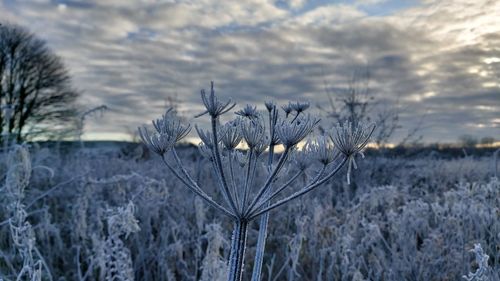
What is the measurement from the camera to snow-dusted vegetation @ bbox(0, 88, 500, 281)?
3.94 feet

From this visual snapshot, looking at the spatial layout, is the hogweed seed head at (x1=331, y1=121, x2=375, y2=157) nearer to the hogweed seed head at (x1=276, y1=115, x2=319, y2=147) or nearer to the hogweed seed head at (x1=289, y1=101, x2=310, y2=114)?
the hogweed seed head at (x1=276, y1=115, x2=319, y2=147)

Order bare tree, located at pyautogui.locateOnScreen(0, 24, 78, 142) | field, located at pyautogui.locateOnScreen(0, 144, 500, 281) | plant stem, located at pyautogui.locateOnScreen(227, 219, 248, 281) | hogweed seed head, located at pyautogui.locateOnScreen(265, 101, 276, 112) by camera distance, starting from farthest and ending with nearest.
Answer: bare tree, located at pyautogui.locateOnScreen(0, 24, 78, 142) → field, located at pyautogui.locateOnScreen(0, 144, 500, 281) → hogweed seed head, located at pyautogui.locateOnScreen(265, 101, 276, 112) → plant stem, located at pyautogui.locateOnScreen(227, 219, 248, 281)

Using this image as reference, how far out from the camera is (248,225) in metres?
2.35

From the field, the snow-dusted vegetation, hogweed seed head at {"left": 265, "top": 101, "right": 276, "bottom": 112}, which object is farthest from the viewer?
the field

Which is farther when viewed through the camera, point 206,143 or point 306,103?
point 306,103

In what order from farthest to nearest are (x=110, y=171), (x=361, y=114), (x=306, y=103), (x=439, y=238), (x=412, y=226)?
(x=361, y=114) < (x=110, y=171) < (x=412, y=226) < (x=439, y=238) < (x=306, y=103)

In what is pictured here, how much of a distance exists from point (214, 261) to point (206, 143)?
1.68m

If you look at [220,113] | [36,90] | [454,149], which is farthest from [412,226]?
[36,90]

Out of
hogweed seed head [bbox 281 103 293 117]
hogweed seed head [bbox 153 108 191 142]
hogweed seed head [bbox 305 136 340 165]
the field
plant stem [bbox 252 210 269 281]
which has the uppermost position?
hogweed seed head [bbox 281 103 293 117]

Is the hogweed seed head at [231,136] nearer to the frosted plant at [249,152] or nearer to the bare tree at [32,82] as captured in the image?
the frosted plant at [249,152]

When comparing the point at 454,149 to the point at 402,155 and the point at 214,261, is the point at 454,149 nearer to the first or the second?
the point at 402,155

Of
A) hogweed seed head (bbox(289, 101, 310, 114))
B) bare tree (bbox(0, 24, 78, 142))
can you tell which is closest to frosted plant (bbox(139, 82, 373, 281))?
hogweed seed head (bbox(289, 101, 310, 114))

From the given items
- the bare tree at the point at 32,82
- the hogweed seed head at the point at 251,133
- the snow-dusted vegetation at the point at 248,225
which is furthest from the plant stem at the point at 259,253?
the bare tree at the point at 32,82

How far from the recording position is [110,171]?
26.7 feet
